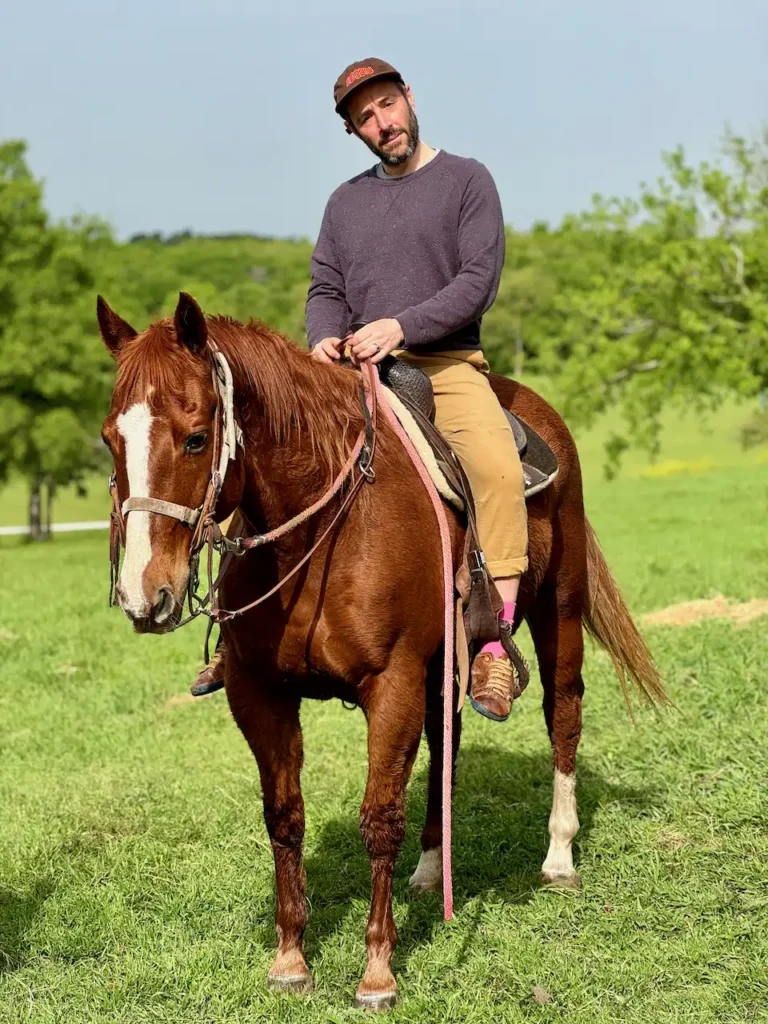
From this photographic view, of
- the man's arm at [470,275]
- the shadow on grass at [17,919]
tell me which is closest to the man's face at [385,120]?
the man's arm at [470,275]

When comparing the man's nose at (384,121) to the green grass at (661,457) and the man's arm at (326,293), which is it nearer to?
the man's arm at (326,293)

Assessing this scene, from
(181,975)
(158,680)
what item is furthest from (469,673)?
(158,680)

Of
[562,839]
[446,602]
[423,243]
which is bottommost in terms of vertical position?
[562,839]

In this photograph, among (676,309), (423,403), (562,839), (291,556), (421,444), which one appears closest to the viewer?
(291,556)

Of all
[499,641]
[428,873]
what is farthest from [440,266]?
[428,873]

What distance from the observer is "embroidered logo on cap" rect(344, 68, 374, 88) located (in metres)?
4.71

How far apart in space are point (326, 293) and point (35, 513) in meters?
36.7

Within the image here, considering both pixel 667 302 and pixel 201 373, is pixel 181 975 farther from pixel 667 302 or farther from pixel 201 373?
pixel 667 302

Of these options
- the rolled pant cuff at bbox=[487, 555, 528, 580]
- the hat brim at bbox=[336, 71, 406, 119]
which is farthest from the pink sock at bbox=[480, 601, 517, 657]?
the hat brim at bbox=[336, 71, 406, 119]

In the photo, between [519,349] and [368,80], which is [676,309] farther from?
[519,349]

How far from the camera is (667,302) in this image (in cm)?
3488

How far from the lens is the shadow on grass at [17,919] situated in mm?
4855

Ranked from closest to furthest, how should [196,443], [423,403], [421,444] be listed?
1. [196,443]
2. [421,444]
3. [423,403]

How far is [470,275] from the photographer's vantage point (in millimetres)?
4688
